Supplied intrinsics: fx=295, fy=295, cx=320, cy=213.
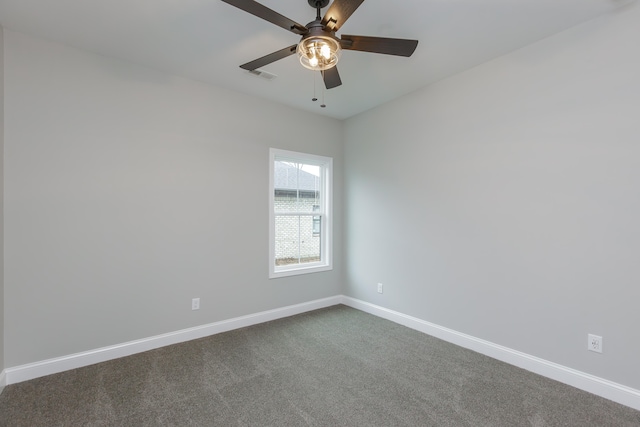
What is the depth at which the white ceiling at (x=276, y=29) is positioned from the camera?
2043 millimetres

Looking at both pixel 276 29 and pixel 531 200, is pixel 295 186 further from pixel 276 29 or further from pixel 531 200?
pixel 531 200

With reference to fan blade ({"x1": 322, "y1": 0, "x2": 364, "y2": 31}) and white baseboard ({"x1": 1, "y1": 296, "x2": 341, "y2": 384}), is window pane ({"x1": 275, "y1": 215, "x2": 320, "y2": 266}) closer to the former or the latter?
white baseboard ({"x1": 1, "y1": 296, "x2": 341, "y2": 384})

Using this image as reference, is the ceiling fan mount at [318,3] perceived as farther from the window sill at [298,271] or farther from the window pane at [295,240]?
the window sill at [298,271]

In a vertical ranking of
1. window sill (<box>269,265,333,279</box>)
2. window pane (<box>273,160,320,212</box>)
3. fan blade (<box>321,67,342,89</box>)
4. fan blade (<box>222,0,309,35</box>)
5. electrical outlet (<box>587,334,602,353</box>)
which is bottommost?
electrical outlet (<box>587,334,602,353</box>)

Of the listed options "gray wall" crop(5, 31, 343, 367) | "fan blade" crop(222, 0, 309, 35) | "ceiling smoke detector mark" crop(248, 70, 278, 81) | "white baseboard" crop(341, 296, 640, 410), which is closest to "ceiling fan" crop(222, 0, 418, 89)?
"fan blade" crop(222, 0, 309, 35)

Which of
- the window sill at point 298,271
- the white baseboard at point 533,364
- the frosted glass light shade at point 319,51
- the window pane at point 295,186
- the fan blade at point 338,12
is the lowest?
the white baseboard at point 533,364

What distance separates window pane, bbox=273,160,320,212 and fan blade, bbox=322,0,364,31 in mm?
2259

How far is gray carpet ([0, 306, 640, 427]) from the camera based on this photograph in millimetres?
1914

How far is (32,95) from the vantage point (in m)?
2.39

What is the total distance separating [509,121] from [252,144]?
8.76 feet

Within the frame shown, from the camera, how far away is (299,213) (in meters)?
4.02

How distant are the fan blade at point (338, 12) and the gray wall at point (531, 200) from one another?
184cm

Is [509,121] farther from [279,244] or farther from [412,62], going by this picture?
[279,244]

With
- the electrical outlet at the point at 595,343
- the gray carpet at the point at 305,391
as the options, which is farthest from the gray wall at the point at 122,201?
the electrical outlet at the point at 595,343
